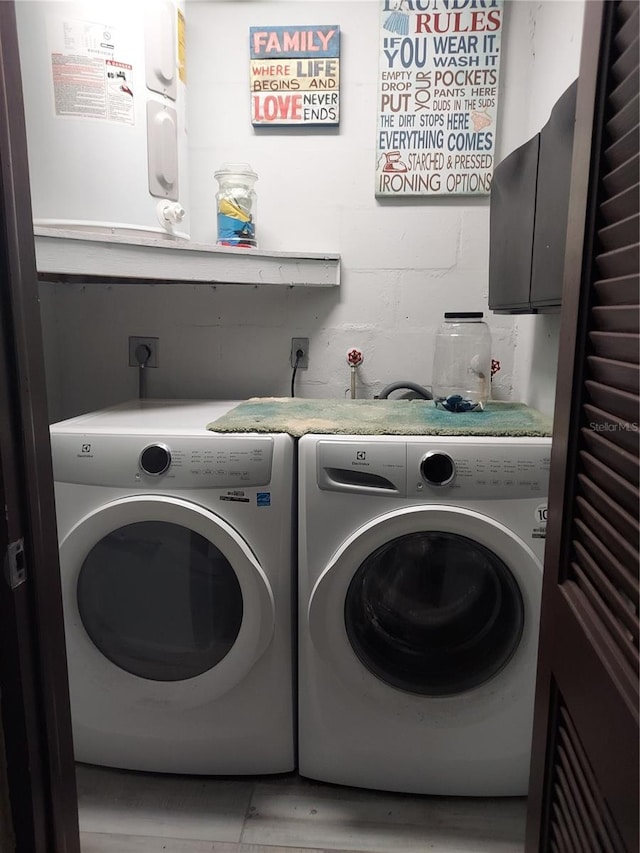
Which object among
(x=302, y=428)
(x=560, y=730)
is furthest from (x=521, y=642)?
(x=302, y=428)

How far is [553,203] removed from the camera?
1.17m

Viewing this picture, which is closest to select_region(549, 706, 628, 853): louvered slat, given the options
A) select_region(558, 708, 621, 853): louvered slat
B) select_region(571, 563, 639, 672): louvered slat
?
select_region(558, 708, 621, 853): louvered slat

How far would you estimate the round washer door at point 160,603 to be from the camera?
1.26 m

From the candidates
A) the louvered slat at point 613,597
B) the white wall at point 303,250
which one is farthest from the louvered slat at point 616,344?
the white wall at point 303,250

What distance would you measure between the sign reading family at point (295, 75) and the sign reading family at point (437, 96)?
0.15m

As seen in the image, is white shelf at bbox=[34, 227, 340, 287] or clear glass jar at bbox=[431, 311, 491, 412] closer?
white shelf at bbox=[34, 227, 340, 287]

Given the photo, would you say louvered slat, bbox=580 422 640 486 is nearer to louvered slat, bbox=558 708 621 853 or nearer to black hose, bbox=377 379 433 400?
louvered slat, bbox=558 708 621 853

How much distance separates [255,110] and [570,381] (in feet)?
5.02

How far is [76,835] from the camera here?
31.3 inches

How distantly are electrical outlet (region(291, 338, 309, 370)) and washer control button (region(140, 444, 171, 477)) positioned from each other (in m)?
0.77

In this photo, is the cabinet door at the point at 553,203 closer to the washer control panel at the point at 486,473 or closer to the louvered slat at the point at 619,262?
the washer control panel at the point at 486,473

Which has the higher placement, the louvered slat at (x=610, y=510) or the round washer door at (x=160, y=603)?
the louvered slat at (x=610, y=510)

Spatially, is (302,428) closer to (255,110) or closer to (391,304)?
(391,304)

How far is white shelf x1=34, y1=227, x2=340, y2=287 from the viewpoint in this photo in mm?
1309
